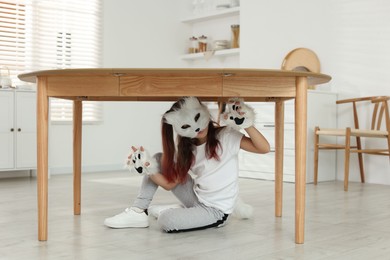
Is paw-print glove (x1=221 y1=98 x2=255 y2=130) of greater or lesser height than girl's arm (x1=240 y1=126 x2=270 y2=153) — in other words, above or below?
above

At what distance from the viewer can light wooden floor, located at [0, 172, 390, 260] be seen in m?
1.94

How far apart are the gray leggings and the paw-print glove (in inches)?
17.0

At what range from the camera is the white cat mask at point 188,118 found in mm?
2240

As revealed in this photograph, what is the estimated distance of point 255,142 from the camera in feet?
7.50

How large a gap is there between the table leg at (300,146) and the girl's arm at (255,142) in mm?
204

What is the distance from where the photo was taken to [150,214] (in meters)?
2.71

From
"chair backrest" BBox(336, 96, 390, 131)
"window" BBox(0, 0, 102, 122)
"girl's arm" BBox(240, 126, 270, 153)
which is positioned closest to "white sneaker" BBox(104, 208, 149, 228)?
"girl's arm" BBox(240, 126, 270, 153)

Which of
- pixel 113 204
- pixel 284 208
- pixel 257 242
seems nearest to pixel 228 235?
pixel 257 242

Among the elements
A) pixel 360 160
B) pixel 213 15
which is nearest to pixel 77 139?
pixel 360 160

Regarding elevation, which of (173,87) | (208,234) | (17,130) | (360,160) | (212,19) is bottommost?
(208,234)

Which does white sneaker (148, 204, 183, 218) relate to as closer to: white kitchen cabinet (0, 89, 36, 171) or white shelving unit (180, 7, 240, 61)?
white kitchen cabinet (0, 89, 36, 171)

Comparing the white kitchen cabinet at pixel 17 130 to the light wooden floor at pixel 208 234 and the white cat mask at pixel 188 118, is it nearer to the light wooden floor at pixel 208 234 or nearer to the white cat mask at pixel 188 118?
the light wooden floor at pixel 208 234

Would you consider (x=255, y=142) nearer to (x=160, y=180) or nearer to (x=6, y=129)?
(x=160, y=180)

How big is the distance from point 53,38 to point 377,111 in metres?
3.25
